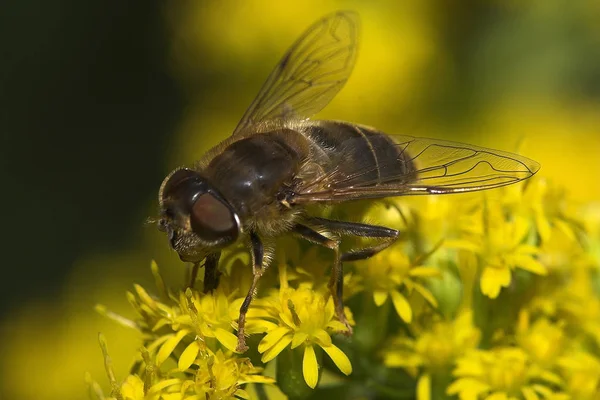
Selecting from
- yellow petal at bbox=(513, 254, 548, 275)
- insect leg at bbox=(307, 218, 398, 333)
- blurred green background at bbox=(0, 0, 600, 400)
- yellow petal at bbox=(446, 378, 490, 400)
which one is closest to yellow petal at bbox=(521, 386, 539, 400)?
yellow petal at bbox=(446, 378, 490, 400)

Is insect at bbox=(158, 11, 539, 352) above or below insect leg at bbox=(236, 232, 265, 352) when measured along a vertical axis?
above

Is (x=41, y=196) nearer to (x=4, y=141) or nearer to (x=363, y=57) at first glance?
(x=4, y=141)

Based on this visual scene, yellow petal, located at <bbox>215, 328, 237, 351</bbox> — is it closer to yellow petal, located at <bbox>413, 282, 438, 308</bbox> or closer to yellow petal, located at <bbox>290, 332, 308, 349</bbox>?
yellow petal, located at <bbox>290, 332, 308, 349</bbox>

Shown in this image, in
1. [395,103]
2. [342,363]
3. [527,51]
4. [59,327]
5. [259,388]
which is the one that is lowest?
[59,327]

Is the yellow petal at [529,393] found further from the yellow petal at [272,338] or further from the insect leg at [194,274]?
the insect leg at [194,274]

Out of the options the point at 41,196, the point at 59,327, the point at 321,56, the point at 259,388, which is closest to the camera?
the point at 259,388

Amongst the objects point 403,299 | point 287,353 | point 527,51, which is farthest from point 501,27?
point 287,353

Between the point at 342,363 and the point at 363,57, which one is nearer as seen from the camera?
the point at 342,363
